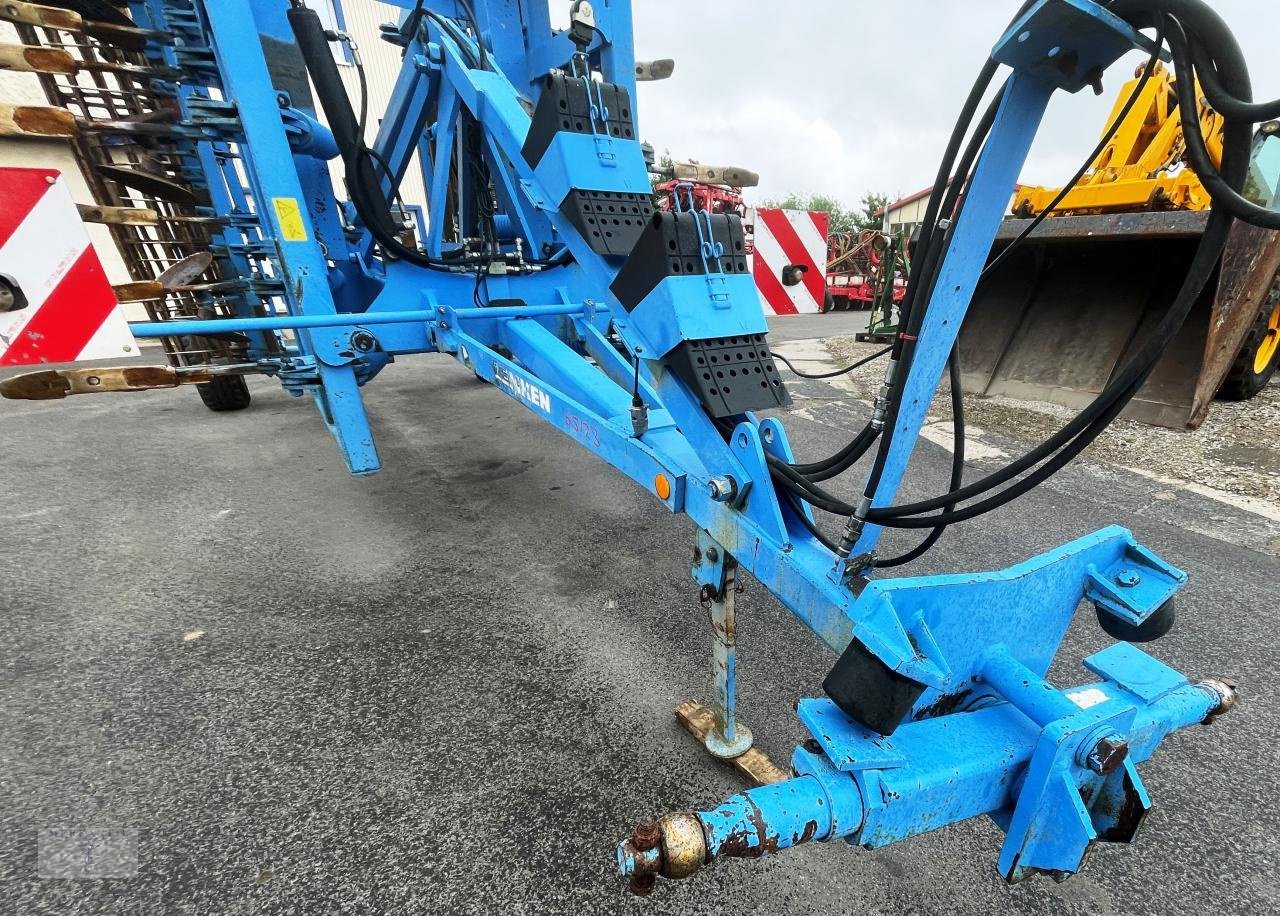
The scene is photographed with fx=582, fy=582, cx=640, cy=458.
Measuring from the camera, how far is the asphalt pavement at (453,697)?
4.68ft

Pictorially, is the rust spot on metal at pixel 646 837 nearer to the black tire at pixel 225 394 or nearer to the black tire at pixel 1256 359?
the black tire at pixel 1256 359

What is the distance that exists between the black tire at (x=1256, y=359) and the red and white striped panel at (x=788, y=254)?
3293 mm

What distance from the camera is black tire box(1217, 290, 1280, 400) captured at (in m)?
4.31

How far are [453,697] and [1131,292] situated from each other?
5691 mm

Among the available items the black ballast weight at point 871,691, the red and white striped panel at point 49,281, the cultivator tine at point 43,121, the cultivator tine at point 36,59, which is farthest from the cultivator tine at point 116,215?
the black ballast weight at point 871,691

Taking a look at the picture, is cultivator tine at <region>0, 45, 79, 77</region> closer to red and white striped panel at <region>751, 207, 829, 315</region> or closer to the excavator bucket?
red and white striped panel at <region>751, 207, 829, 315</region>

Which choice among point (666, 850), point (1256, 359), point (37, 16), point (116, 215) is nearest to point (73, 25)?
point (37, 16)

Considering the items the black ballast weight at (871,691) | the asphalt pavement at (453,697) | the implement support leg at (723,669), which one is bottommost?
the asphalt pavement at (453,697)

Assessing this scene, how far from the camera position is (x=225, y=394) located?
552cm

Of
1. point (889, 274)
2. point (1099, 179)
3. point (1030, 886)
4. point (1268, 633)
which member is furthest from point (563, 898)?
point (889, 274)

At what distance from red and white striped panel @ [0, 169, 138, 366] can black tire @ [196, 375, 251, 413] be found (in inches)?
161

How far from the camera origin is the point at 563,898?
140 cm

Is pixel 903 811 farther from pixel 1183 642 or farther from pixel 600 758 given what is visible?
pixel 1183 642

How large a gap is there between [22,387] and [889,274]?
8190 mm
